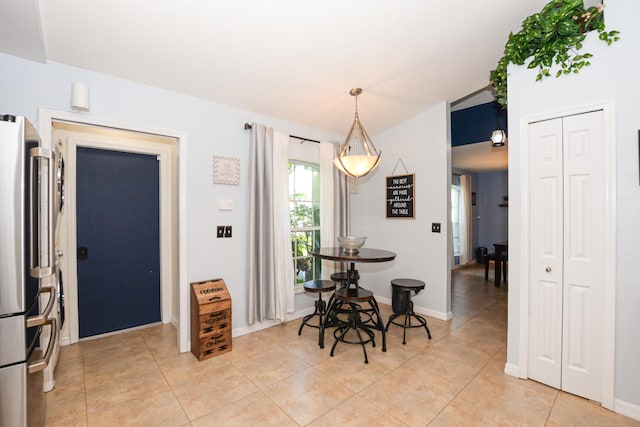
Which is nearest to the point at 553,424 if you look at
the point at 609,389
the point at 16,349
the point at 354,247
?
the point at 609,389

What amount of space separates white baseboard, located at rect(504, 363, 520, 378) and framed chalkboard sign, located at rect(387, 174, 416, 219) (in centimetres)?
196

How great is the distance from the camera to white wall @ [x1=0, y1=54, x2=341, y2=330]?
211 centimetres

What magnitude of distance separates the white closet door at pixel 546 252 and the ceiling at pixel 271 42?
1.02 m

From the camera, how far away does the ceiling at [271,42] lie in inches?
74.1

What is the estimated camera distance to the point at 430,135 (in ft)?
12.3

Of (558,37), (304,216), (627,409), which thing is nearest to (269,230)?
(304,216)

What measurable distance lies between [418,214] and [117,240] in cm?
364

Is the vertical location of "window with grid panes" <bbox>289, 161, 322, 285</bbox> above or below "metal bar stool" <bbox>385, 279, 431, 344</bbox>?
above

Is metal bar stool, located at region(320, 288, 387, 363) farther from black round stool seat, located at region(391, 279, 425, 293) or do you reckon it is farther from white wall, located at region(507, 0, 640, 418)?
white wall, located at region(507, 0, 640, 418)

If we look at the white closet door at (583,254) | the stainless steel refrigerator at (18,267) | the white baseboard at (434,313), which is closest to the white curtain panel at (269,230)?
the white baseboard at (434,313)

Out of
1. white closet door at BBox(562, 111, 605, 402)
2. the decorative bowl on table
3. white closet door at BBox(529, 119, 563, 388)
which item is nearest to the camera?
white closet door at BBox(562, 111, 605, 402)

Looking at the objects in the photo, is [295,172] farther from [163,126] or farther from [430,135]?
[430,135]

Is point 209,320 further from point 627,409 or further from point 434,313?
point 627,409

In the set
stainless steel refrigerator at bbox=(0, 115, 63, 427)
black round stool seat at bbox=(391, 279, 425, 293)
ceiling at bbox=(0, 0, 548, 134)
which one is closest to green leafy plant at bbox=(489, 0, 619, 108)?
ceiling at bbox=(0, 0, 548, 134)
